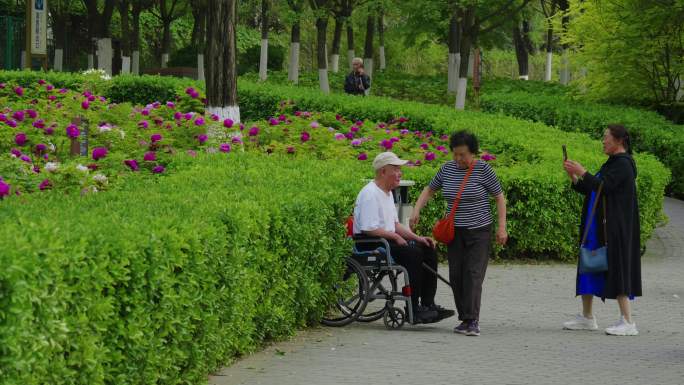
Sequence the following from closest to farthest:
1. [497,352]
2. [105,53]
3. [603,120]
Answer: [497,352], [603,120], [105,53]

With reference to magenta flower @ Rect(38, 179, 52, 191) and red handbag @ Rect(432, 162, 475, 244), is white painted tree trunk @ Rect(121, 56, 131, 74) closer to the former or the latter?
magenta flower @ Rect(38, 179, 52, 191)

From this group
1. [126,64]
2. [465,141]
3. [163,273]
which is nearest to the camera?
[163,273]

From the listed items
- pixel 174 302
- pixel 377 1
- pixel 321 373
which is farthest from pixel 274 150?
pixel 377 1

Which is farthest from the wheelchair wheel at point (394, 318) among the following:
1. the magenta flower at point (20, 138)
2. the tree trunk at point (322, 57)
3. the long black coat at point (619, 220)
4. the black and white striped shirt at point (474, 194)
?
the tree trunk at point (322, 57)

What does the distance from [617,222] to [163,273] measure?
4.56 meters

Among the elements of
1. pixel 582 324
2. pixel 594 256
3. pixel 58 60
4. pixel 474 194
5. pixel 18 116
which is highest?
pixel 58 60

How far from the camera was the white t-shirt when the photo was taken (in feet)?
30.9

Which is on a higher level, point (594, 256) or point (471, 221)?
point (471, 221)

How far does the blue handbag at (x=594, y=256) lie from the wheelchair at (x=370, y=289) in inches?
54.5

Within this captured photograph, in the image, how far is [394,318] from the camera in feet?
31.3

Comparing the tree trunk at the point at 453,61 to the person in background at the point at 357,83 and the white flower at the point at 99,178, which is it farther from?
the white flower at the point at 99,178

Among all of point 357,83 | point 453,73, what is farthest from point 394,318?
point 453,73

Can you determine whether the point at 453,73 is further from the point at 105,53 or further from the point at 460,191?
the point at 460,191

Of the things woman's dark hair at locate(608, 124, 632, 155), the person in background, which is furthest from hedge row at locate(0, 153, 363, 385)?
the person in background
